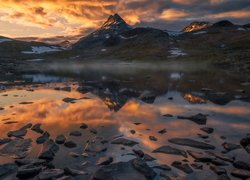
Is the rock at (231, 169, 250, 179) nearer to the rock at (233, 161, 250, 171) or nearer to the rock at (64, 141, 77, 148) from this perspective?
the rock at (233, 161, 250, 171)

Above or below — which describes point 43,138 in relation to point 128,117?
above

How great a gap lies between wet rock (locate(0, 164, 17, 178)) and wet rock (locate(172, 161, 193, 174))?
667 centimetres

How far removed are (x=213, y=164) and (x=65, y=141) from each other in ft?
24.6

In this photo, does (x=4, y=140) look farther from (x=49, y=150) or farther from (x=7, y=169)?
(x=7, y=169)

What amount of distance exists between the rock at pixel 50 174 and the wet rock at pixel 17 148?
2559 millimetres

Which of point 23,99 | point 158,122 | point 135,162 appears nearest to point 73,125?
point 158,122

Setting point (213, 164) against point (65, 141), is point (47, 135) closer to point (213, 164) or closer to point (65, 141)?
point (65, 141)

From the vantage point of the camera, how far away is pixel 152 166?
13.6 meters

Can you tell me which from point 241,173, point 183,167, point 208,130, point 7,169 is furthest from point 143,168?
point 208,130

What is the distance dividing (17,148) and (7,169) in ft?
8.58

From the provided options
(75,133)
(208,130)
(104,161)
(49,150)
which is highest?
(49,150)

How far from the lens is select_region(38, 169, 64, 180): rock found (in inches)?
481

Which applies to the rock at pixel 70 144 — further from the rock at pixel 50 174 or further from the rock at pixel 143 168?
the rock at pixel 143 168

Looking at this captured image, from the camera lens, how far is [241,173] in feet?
41.5
